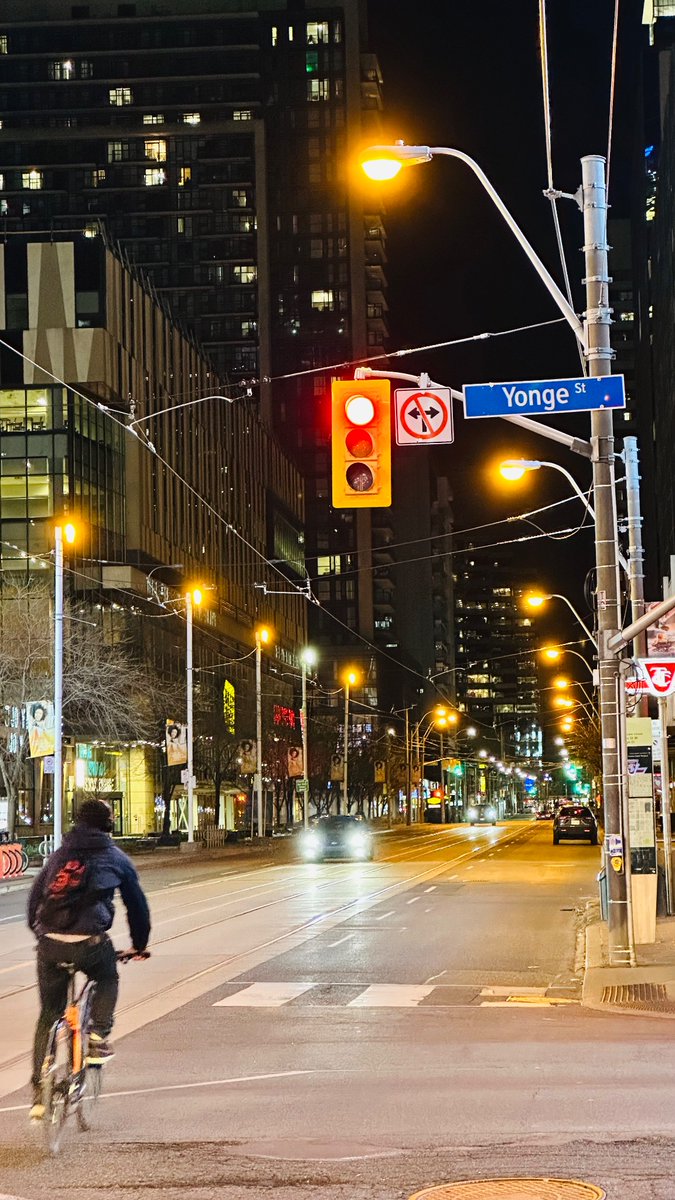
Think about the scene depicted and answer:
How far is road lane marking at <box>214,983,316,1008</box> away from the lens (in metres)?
14.8

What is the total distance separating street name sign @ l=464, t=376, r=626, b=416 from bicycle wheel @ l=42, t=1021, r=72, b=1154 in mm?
9725

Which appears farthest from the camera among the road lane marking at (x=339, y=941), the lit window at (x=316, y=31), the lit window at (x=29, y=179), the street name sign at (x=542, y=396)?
the lit window at (x=316, y=31)

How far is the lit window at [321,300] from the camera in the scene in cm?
17225

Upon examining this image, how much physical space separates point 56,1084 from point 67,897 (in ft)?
3.31

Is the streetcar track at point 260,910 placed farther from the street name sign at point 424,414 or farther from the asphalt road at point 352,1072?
the street name sign at point 424,414

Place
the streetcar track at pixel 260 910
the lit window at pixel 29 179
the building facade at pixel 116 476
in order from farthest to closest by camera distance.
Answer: the lit window at pixel 29 179, the building facade at pixel 116 476, the streetcar track at pixel 260 910

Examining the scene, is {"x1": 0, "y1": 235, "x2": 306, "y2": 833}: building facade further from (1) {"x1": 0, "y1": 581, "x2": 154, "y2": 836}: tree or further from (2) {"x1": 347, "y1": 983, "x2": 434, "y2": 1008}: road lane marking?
(2) {"x1": 347, "y1": 983, "x2": 434, "y2": 1008}: road lane marking

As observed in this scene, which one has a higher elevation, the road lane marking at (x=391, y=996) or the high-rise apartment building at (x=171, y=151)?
the high-rise apartment building at (x=171, y=151)

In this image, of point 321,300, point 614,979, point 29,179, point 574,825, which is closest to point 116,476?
point 574,825

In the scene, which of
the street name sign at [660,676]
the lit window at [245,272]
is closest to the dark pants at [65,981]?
the street name sign at [660,676]

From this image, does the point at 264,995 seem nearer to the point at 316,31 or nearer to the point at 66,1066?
the point at 66,1066

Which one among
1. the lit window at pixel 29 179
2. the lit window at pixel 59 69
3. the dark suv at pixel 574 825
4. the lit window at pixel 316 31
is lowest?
the dark suv at pixel 574 825

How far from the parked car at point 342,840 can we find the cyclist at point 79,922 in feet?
139

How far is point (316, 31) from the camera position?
17150 cm
